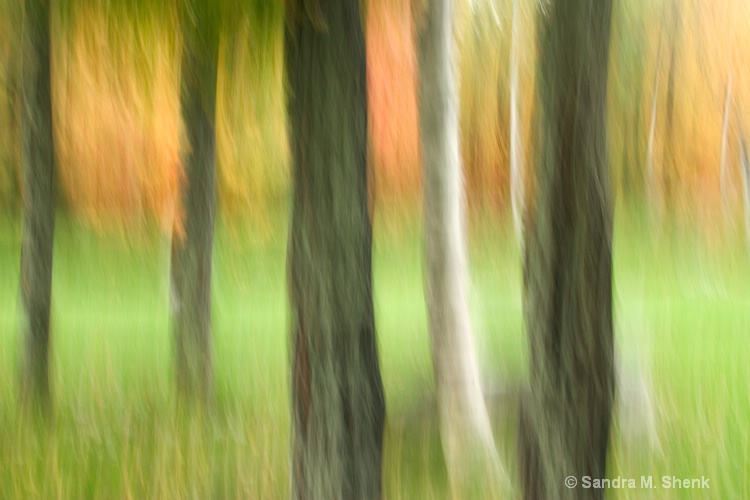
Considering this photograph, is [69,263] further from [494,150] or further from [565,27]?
[565,27]

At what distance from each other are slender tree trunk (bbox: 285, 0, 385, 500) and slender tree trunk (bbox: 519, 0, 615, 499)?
42 cm

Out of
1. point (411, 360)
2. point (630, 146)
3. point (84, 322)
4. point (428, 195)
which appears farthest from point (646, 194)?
point (84, 322)

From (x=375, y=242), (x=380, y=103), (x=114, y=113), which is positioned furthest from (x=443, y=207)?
(x=114, y=113)

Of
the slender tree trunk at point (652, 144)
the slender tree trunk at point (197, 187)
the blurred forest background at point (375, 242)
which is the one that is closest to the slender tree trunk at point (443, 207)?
the blurred forest background at point (375, 242)

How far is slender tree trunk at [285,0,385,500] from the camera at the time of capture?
Result: 5.61 ft

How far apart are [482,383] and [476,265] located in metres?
0.29

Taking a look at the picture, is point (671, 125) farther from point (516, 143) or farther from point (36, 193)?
point (36, 193)

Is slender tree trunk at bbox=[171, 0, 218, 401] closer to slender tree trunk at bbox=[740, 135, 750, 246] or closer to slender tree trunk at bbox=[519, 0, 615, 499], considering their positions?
slender tree trunk at bbox=[519, 0, 615, 499]

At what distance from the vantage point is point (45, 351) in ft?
6.15

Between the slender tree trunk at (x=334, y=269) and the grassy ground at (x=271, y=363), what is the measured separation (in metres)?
0.05

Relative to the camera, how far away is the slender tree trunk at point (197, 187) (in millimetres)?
1875

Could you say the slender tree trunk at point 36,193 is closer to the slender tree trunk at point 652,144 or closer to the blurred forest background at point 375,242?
the blurred forest background at point 375,242

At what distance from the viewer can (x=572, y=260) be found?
5.05ft

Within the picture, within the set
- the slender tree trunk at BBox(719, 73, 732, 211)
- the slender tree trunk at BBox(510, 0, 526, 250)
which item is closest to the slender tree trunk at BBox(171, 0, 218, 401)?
the slender tree trunk at BBox(510, 0, 526, 250)
